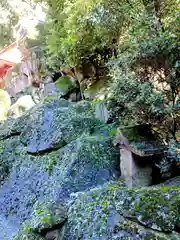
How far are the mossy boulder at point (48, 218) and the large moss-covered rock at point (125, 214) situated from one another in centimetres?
11

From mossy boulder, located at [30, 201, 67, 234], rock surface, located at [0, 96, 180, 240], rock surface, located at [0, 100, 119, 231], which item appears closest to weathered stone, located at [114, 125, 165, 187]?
rock surface, located at [0, 96, 180, 240]


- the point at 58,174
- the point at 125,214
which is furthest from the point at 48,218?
the point at 58,174

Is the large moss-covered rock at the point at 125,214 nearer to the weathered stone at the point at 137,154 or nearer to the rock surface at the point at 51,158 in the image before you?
the weathered stone at the point at 137,154

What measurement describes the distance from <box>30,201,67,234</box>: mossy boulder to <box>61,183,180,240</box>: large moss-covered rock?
0.11m

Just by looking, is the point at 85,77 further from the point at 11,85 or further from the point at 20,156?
the point at 11,85

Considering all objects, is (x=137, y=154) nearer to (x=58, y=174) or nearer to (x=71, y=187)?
(x=71, y=187)

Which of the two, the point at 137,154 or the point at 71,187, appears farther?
the point at 71,187

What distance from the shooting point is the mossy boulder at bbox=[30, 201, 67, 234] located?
3094 millimetres

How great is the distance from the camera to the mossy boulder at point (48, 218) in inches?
122

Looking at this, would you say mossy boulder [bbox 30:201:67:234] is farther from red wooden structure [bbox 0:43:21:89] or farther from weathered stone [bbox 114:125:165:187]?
red wooden structure [bbox 0:43:21:89]

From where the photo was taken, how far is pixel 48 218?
3135mm

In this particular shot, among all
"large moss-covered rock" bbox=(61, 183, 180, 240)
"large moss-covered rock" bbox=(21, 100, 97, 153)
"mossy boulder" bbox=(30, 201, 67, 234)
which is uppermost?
"large moss-covered rock" bbox=(21, 100, 97, 153)

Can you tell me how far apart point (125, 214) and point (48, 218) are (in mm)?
999

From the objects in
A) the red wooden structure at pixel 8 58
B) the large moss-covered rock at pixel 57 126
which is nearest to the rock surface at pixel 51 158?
the large moss-covered rock at pixel 57 126
